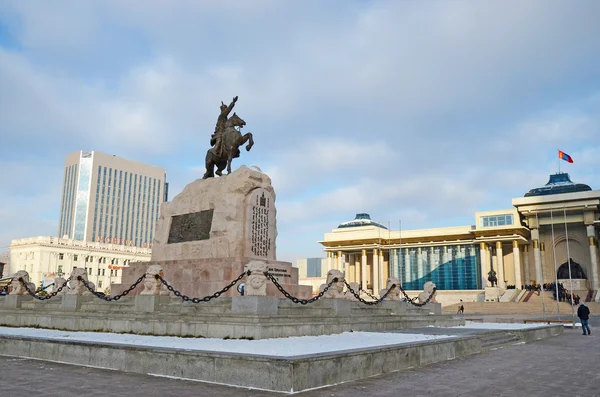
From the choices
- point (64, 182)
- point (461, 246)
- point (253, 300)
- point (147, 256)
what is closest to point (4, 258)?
point (64, 182)

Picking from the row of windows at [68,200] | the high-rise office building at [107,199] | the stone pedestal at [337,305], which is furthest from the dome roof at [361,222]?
the row of windows at [68,200]

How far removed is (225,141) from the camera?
18016 millimetres

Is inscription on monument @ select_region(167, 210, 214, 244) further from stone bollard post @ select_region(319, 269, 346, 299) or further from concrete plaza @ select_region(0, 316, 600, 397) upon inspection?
concrete plaza @ select_region(0, 316, 600, 397)

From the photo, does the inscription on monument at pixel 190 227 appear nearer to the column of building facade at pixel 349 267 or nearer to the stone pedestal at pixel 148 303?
A: the stone pedestal at pixel 148 303

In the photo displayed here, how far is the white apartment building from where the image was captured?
81188 millimetres

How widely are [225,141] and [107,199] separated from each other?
11771 cm

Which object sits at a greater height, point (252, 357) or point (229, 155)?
point (229, 155)

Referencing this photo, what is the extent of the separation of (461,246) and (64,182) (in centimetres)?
10435

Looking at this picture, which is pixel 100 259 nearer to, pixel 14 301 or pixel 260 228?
pixel 14 301

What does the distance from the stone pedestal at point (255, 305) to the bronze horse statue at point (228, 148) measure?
24.7 ft

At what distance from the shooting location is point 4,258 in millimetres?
106000

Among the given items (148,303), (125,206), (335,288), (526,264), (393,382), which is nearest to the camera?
(393,382)

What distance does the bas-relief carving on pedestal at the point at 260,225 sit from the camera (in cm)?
1577

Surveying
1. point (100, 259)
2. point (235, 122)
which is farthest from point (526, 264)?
point (100, 259)
